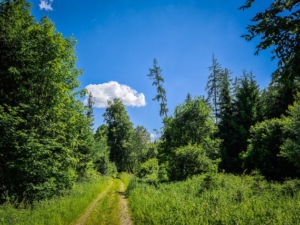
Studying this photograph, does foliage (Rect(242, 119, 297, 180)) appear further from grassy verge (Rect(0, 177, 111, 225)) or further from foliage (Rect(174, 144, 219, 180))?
grassy verge (Rect(0, 177, 111, 225))

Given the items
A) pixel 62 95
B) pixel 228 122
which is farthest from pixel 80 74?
pixel 228 122

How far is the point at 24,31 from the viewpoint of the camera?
11.5m

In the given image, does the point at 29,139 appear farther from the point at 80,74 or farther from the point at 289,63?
the point at 289,63

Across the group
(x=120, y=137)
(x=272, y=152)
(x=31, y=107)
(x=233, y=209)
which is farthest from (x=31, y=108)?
(x=120, y=137)

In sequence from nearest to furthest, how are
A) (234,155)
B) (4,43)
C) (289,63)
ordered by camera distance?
(289,63) < (4,43) < (234,155)

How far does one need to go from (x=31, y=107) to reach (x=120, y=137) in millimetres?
36510

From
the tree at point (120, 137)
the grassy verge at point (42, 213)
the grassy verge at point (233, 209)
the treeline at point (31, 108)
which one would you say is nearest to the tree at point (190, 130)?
the grassy verge at point (233, 209)

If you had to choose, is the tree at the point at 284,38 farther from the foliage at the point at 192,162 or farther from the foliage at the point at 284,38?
the foliage at the point at 192,162

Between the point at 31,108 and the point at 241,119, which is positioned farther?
the point at 241,119

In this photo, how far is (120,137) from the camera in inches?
1848

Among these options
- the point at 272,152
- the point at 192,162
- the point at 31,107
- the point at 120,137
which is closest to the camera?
the point at 31,107

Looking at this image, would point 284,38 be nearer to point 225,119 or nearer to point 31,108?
point 31,108

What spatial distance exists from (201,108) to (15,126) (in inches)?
647

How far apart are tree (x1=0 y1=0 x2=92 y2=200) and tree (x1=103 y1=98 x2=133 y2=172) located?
3318 centimetres
